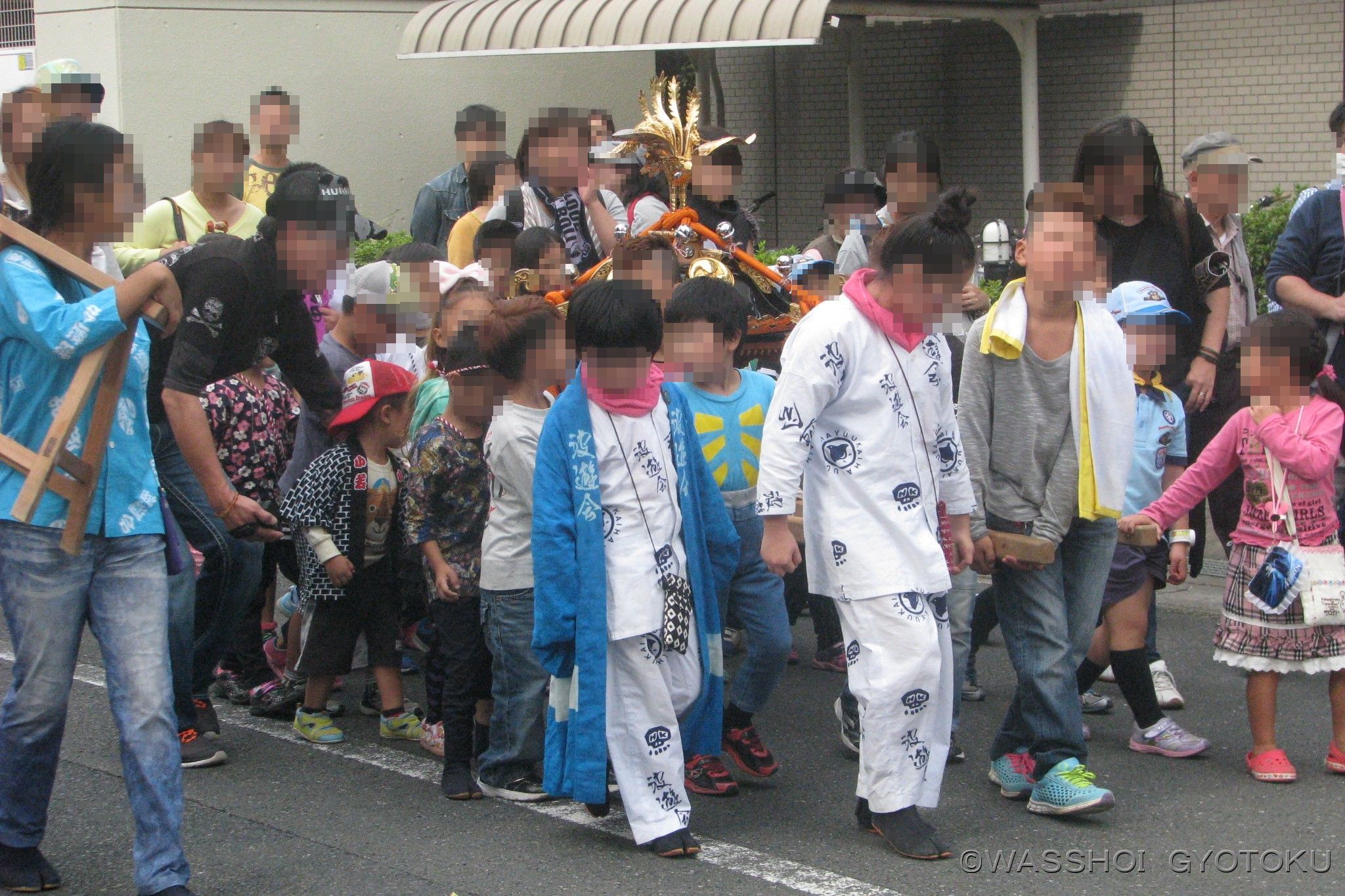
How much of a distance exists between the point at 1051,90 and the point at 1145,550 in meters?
9.78

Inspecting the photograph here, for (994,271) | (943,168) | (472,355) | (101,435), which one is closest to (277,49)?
(943,168)

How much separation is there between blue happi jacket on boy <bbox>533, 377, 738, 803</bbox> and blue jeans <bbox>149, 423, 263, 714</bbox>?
1327 millimetres

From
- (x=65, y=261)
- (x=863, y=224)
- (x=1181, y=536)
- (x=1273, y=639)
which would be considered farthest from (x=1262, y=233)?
(x=65, y=261)

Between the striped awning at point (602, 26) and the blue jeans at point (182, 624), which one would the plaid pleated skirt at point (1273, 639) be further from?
the striped awning at point (602, 26)

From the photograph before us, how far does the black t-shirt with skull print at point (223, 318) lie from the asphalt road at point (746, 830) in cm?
128

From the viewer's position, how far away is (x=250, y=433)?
5508 mm

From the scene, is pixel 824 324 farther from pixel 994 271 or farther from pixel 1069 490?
pixel 994 271

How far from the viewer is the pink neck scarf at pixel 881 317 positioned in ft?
13.9

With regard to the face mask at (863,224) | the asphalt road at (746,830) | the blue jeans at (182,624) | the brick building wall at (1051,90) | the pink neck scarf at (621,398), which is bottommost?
the asphalt road at (746,830)

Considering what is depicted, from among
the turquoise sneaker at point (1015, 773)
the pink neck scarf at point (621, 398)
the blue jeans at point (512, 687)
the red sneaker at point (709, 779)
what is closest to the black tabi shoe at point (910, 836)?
the turquoise sneaker at point (1015, 773)

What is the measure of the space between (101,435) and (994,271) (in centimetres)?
605

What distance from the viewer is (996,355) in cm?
446

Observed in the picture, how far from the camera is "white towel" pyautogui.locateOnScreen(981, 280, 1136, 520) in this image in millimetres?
4410

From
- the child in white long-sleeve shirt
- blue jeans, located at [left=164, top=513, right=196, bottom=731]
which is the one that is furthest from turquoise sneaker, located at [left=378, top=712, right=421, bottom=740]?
the child in white long-sleeve shirt
